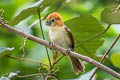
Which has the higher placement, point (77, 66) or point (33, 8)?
point (33, 8)

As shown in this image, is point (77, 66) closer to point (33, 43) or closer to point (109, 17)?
point (109, 17)

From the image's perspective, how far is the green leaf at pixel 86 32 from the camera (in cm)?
184

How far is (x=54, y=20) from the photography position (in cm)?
217

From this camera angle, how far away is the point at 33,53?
2693 mm

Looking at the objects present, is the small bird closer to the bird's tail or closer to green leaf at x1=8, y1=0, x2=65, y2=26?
the bird's tail

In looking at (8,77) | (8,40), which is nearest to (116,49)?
(8,40)

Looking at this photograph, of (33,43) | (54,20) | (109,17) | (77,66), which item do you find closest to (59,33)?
(54,20)

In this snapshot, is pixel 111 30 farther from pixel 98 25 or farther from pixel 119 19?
pixel 119 19

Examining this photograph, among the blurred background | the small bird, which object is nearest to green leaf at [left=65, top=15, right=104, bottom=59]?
the blurred background

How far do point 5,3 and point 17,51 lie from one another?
24.2 inches

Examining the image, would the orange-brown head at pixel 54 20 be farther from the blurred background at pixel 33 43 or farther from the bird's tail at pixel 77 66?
the bird's tail at pixel 77 66

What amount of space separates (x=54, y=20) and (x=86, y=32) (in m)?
0.34

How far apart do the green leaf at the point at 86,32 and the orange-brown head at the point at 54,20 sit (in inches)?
10.0

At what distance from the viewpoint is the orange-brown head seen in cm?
213
